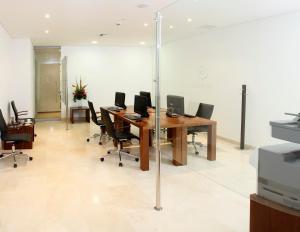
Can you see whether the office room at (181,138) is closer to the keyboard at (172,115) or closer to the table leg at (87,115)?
the keyboard at (172,115)

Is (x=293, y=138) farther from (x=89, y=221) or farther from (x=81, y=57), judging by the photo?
(x=81, y=57)

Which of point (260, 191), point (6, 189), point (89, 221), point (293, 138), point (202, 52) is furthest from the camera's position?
point (202, 52)

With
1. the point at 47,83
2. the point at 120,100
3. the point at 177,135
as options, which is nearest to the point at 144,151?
the point at 177,135

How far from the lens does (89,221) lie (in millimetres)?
3066

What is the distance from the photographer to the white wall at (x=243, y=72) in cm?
295

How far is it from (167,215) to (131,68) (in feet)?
26.1

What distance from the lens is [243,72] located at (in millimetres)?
3891

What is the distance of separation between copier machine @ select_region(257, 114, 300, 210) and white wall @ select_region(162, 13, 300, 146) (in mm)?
335

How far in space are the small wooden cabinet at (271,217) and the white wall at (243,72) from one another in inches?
20.7

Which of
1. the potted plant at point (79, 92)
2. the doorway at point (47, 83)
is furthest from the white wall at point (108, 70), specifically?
the doorway at point (47, 83)

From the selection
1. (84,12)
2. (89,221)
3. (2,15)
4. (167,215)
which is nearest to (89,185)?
(89,221)

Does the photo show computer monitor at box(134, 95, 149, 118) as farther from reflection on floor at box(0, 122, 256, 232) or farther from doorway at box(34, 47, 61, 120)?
doorway at box(34, 47, 61, 120)

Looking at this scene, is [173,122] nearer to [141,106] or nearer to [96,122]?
[141,106]

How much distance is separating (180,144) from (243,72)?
168 centimetres
